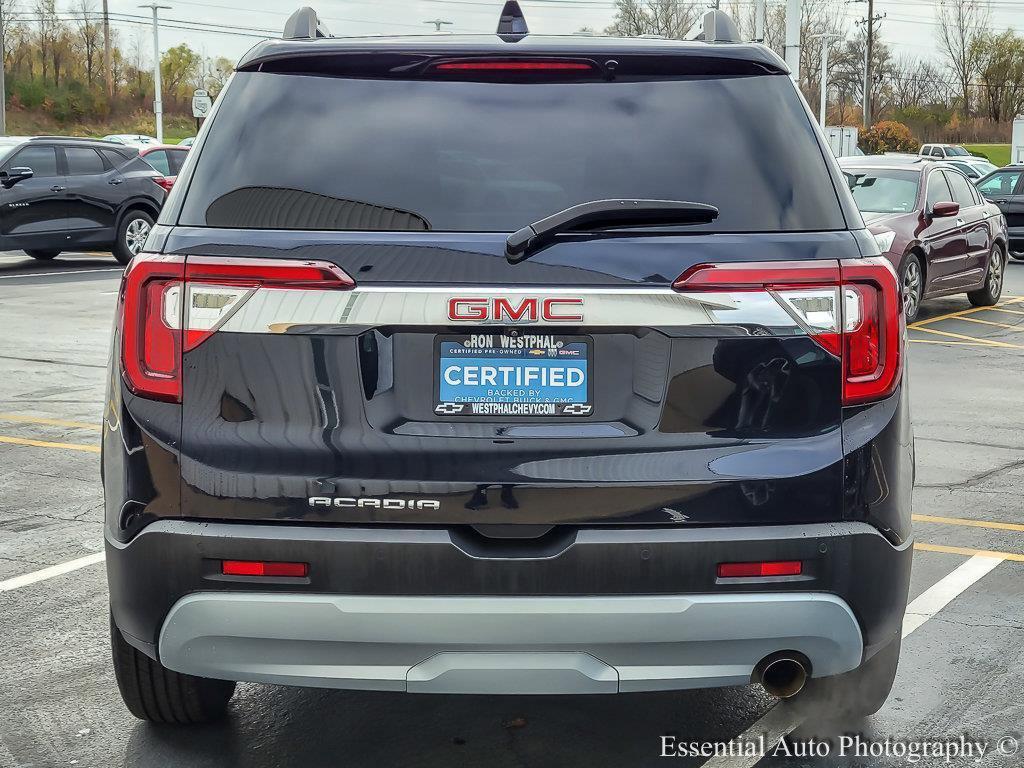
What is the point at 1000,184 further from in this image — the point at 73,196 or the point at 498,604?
the point at 498,604

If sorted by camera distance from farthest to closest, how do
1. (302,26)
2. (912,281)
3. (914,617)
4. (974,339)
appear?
(912,281) → (974,339) → (914,617) → (302,26)

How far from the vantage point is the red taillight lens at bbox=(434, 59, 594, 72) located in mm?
3254

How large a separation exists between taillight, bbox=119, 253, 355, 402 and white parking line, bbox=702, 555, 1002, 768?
1.70 m

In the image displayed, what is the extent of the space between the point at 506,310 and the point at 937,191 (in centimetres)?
1354

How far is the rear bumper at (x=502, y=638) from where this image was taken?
293cm

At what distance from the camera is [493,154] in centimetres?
312

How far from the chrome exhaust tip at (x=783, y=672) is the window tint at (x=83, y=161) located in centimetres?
1785

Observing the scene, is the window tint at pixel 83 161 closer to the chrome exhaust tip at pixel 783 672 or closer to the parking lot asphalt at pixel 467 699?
the parking lot asphalt at pixel 467 699

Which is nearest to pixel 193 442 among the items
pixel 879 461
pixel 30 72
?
pixel 879 461

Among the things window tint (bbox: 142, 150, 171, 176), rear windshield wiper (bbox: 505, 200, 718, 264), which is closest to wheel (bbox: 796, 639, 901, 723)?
rear windshield wiper (bbox: 505, 200, 718, 264)

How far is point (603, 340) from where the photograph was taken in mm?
2979

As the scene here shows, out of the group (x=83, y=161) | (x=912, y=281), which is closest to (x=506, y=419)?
(x=912, y=281)

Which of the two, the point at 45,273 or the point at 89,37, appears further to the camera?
the point at 89,37

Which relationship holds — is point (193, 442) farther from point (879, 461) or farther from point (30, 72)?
point (30, 72)
